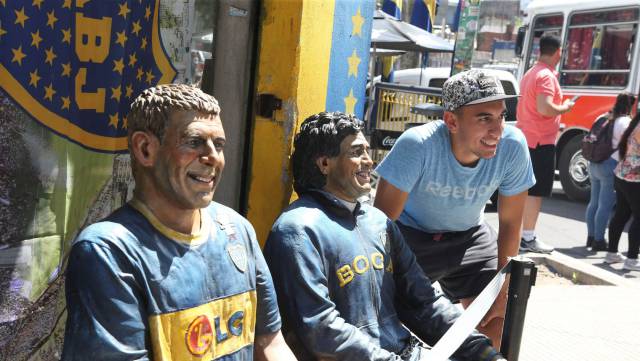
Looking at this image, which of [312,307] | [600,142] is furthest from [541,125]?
[312,307]

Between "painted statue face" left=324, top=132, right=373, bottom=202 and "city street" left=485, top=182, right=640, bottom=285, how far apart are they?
15.8 feet

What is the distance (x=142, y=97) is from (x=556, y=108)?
19.1 feet

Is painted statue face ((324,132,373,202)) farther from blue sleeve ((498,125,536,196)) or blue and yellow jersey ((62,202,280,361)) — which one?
blue sleeve ((498,125,536,196))

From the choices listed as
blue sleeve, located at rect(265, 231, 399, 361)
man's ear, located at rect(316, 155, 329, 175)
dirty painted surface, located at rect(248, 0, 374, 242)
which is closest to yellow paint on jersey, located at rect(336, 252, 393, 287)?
blue sleeve, located at rect(265, 231, 399, 361)

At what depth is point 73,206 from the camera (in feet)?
9.12

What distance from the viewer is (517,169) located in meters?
3.64

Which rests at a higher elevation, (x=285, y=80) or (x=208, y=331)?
(x=285, y=80)

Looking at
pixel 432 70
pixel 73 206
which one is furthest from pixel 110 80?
pixel 432 70

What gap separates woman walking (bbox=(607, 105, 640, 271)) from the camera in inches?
267

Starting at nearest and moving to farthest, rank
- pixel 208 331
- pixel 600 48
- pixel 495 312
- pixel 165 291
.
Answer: pixel 165 291
pixel 208 331
pixel 495 312
pixel 600 48

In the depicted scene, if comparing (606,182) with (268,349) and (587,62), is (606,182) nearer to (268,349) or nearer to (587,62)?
(587,62)

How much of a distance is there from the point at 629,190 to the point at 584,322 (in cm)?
216

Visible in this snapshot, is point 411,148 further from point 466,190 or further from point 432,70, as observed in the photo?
point 432,70

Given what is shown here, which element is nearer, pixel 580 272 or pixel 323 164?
pixel 323 164
